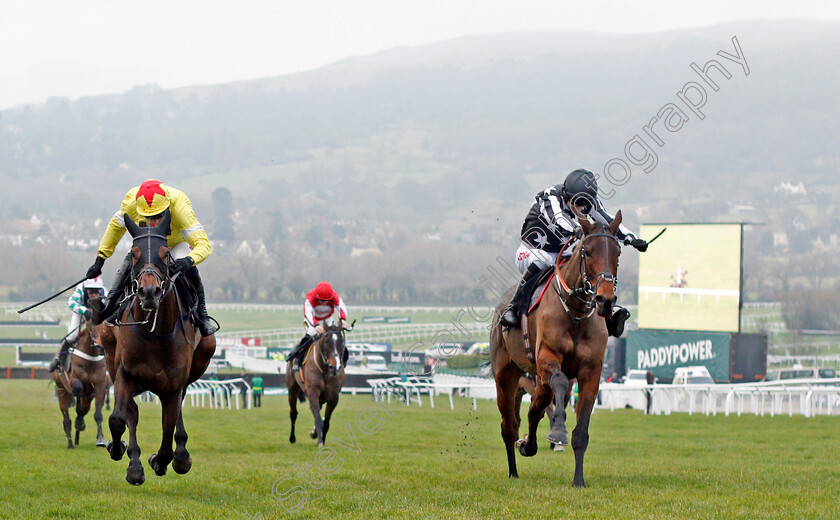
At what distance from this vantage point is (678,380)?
124ft

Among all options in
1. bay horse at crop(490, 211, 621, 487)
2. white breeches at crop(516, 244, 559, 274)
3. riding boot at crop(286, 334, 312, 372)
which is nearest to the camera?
bay horse at crop(490, 211, 621, 487)

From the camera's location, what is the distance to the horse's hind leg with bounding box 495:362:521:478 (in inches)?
420

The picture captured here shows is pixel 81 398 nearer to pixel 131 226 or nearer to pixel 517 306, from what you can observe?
pixel 131 226

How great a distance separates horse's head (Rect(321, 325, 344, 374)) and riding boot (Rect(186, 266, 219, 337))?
714cm

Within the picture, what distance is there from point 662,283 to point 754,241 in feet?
422

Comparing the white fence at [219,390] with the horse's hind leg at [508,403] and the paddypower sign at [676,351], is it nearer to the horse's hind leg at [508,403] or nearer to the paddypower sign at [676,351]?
the paddypower sign at [676,351]

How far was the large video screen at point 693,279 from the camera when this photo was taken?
4075cm

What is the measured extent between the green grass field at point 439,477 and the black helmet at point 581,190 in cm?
261

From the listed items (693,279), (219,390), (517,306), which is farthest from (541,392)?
(693,279)

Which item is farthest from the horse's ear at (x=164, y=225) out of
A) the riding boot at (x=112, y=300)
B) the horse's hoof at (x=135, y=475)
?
A: the horse's hoof at (x=135, y=475)

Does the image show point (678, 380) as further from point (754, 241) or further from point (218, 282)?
point (754, 241)

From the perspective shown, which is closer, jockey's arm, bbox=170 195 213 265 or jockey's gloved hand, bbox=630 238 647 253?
jockey's arm, bbox=170 195 213 265

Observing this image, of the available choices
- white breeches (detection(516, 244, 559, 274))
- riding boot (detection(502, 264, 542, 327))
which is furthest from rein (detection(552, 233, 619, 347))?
white breeches (detection(516, 244, 559, 274))

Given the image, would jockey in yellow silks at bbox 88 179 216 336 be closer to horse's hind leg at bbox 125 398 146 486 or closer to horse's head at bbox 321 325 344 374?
horse's hind leg at bbox 125 398 146 486
